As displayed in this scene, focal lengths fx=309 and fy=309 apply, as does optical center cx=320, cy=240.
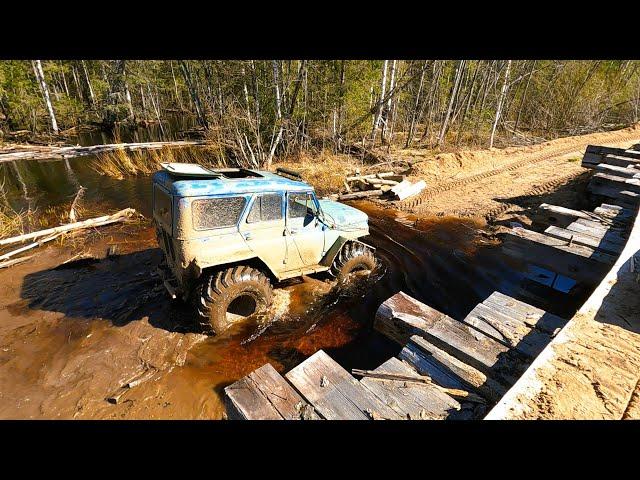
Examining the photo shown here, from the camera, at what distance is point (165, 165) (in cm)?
477

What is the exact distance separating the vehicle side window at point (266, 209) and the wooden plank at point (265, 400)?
2742 millimetres

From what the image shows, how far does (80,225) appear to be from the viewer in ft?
26.2

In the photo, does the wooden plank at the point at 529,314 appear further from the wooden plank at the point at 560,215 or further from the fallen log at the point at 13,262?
the fallen log at the point at 13,262

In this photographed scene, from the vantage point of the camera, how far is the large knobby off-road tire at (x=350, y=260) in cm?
628

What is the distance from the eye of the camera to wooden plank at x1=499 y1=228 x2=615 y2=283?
446 centimetres

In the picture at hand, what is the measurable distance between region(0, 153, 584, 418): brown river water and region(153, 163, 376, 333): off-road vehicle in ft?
1.82

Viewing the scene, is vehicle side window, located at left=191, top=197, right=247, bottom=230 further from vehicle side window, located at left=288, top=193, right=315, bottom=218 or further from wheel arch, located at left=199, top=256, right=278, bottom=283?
vehicle side window, located at left=288, top=193, right=315, bottom=218

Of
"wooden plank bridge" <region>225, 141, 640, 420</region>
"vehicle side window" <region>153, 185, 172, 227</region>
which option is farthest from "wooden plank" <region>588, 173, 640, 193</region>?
"vehicle side window" <region>153, 185, 172, 227</region>

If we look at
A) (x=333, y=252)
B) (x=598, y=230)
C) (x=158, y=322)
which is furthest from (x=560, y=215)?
(x=158, y=322)

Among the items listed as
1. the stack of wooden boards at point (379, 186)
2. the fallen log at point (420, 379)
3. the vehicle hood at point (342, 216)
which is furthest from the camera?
the stack of wooden boards at point (379, 186)

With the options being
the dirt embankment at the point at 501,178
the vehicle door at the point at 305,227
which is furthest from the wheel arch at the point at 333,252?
the dirt embankment at the point at 501,178

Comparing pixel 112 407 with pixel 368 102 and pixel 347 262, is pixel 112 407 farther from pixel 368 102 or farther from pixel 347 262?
pixel 368 102
